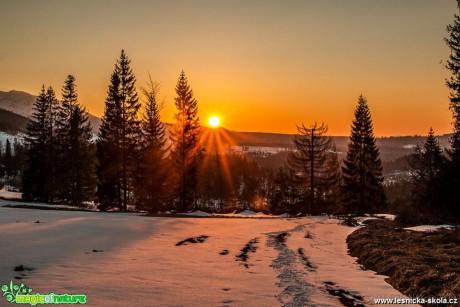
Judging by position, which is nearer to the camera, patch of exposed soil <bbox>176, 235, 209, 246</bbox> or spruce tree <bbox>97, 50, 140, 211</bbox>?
patch of exposed soil <bbox>176, 235, 209, 246</bbox>

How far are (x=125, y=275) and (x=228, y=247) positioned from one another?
229 inches

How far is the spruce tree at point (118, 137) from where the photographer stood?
37500mm

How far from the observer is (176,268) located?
984 centimetres

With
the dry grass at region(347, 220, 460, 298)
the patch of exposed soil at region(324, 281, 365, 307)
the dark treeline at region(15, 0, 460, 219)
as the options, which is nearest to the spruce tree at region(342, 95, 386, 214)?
the dark treeline at region(15, 0, 460, 219)

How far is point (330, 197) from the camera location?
53.2m

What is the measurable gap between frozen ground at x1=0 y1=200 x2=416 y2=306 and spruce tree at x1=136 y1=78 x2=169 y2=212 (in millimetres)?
23227

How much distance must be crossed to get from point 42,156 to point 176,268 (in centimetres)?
4283

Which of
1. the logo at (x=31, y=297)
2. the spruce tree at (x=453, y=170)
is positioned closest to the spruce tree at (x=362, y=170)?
the spruce tree at (x=453, y=170)

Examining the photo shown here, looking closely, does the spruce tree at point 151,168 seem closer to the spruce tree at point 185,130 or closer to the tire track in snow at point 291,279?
the spruce tree at point 185,130

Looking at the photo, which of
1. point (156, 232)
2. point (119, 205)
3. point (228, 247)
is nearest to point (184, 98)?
point (119, 205)

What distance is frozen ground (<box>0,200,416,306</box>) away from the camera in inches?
290

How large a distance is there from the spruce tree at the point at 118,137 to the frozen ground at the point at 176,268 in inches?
856

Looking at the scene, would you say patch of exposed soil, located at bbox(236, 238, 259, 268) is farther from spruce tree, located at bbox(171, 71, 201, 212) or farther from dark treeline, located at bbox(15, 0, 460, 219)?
spruce tree, located at bbox(171, 71, 201, 212)

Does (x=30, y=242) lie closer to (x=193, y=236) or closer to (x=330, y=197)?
(x=193, y=236)
